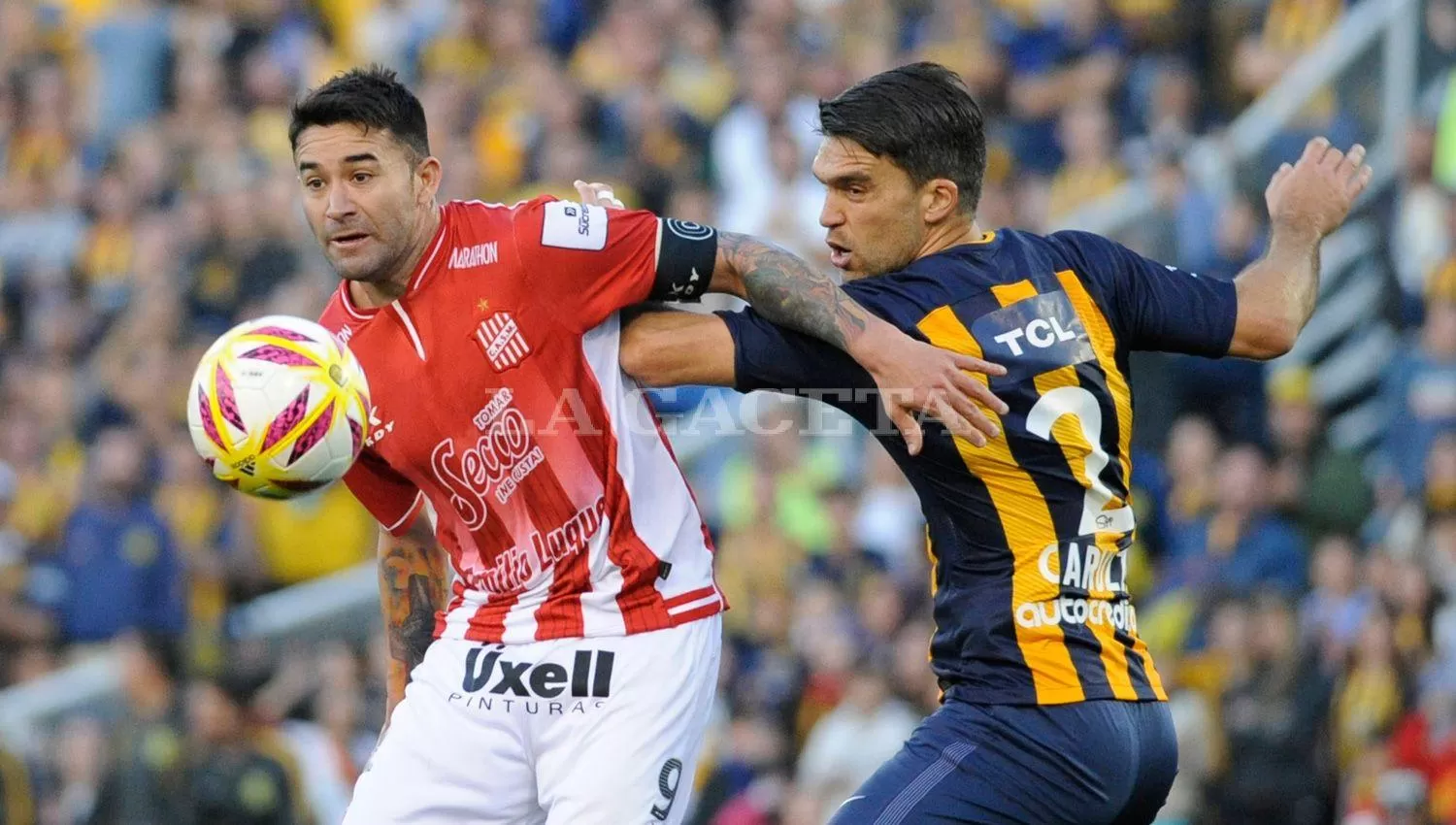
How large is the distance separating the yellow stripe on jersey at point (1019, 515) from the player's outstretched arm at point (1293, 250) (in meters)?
0.84

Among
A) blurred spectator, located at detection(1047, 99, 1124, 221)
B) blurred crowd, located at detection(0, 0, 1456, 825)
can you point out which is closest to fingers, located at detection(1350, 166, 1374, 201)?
blurred crowd, located at detection(0, 0, 1456, 825)

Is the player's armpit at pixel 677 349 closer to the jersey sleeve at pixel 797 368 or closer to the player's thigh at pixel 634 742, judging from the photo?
the jersey sleeve at pixel 797 368

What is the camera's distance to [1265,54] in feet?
44.0

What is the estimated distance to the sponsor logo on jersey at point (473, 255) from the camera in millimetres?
6113

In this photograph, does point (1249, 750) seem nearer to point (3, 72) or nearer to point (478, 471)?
point (478, 471)

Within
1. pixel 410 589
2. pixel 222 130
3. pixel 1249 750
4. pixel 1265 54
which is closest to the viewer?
pixel 410 589

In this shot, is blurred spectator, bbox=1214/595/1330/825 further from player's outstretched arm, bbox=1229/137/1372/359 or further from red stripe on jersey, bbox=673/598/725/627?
red stripe on jersey, bbox=673/598/725/627

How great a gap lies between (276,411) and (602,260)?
102 cm

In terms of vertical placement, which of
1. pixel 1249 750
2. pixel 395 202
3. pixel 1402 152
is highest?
pixel 1402 152

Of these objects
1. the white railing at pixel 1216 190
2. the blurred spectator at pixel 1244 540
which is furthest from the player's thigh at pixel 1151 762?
the white railing at pixel 1216 190

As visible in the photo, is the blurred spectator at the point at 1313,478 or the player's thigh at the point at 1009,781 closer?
the player's thigh at the point at 1009,781

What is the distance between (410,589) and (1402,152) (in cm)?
761

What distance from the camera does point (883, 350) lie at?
5609 millimetres

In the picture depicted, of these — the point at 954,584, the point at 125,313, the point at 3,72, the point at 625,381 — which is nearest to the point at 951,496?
the point at 954,584
